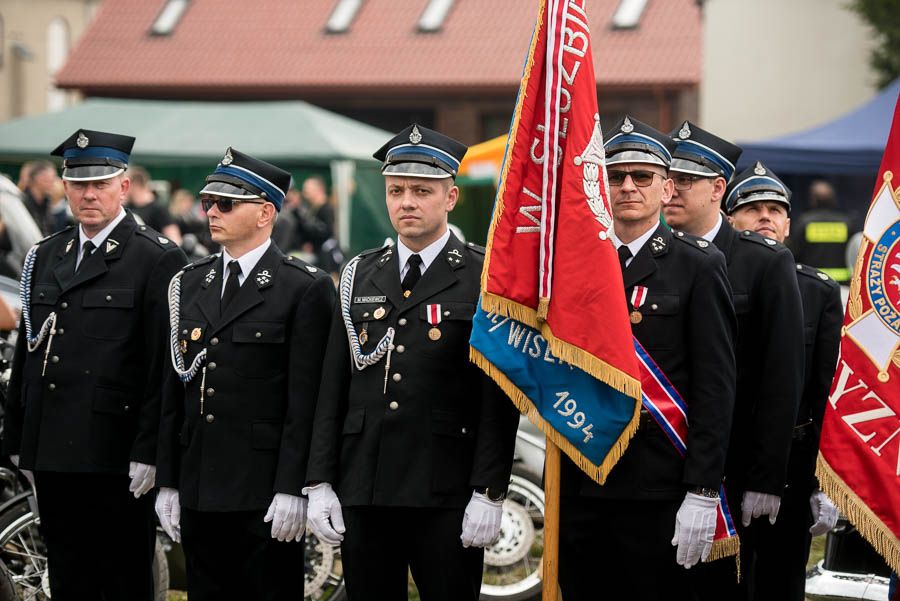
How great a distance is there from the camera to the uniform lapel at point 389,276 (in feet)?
15.9

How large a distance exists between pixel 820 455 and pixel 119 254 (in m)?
2.82

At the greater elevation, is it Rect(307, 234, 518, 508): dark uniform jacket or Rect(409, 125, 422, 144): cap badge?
Rect(409, 125, 422, 144): cap badge

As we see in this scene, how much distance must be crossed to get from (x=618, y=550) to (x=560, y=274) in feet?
3.09

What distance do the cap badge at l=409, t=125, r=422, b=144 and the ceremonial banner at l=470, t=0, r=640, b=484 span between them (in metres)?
0.39

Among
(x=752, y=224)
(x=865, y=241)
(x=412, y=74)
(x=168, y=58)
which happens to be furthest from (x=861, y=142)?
(x=168, y=58)

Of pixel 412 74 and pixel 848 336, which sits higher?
pixel 412 74

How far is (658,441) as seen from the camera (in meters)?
4.61

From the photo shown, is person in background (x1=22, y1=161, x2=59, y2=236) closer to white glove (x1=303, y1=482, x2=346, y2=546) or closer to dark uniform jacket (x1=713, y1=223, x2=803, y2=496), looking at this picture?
white glove (x1=303, y1=482, x2=346, y2=546)

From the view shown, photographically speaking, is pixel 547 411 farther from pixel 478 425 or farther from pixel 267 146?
pixel 267 146

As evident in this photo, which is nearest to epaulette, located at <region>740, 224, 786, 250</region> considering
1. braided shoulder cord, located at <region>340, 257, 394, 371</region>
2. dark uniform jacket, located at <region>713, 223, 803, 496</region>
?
dark uniform jacket, located at <region>713, 223, 803, 496</region>

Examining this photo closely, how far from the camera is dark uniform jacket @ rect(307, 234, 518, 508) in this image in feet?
15.3

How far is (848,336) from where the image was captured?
15.3 ft

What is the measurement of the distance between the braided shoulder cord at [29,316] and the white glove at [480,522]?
1.98 m

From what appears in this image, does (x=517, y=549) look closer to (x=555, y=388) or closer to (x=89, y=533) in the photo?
(x=89, y=533)
